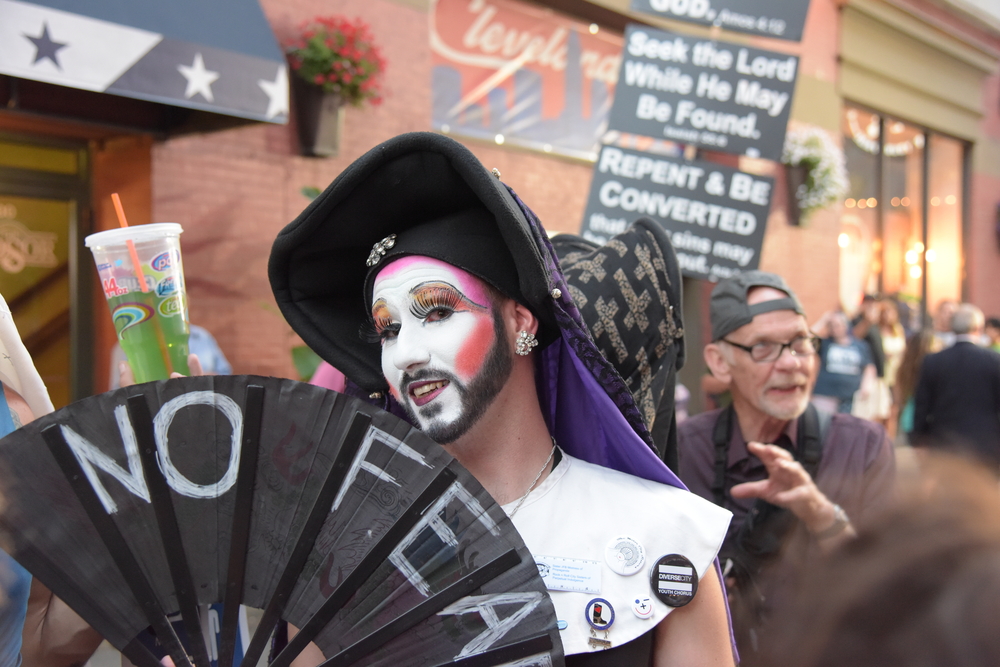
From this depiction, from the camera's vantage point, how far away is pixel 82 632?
1.29 m

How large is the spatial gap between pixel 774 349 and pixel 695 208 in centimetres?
162

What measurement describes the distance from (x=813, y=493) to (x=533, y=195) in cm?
596

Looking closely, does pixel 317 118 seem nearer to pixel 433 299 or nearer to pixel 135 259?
pixel 135 259

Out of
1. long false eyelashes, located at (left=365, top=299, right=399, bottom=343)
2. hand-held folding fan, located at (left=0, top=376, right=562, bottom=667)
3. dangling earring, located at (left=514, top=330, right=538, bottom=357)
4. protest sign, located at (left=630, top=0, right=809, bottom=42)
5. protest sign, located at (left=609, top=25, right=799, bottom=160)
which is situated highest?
protest sign, located at (left=630, top=0, right=809, bottom=42)

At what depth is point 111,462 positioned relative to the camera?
117cm

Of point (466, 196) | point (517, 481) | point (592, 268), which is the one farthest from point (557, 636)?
point (592, 268)

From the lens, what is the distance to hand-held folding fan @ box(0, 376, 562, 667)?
116 cm

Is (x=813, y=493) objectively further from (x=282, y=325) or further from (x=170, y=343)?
(x=282, y=325)

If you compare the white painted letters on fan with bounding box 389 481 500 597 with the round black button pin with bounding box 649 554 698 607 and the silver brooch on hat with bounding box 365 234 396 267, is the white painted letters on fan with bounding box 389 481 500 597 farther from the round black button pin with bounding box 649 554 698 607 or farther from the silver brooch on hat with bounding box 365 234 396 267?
the silver brooch on hat with bounding box 365 234 396 267

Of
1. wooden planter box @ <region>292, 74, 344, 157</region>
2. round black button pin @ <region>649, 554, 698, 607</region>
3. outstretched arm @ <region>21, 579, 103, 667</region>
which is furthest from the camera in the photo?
wooden planter box @ <region>292, 74, 344, 157</region>

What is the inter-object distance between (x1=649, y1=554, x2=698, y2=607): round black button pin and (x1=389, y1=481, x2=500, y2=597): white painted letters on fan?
0.42 meters

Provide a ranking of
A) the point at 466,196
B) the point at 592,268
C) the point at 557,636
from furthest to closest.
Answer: the point at 592,268, the point at 466,196, the point at 557,636

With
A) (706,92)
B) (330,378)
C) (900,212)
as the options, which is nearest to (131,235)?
(330,378)

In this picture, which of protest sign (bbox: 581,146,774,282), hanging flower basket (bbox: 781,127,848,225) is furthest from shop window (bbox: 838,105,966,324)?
protest sign (bbox: 581,146,774,282)
